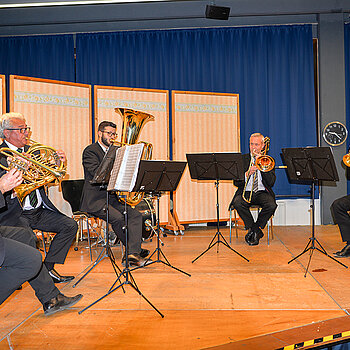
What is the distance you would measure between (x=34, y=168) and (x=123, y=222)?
1384 millimetres

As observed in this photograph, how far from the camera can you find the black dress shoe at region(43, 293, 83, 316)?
11.4 feet

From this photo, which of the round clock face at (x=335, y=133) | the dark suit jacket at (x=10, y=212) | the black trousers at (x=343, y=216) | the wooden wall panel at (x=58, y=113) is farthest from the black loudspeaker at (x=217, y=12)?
the dark suit jacket at (x=10, y=212)

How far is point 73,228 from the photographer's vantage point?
4461mm

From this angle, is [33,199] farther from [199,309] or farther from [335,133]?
[335,133]

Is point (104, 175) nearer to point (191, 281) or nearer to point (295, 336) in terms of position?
point (191, 281)

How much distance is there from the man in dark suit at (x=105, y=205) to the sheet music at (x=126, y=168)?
1.31m

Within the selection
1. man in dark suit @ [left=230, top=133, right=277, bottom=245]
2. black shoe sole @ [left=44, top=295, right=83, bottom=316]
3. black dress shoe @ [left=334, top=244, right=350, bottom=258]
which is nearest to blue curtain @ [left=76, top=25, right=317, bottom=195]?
man in dark suit @ [left=230, top=133, right=277, bottom=245]

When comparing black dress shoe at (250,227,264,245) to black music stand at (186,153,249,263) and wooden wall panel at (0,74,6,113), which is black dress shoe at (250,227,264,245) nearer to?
black music stand at (186,153,249,263)

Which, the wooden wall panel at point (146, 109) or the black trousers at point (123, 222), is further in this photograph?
the wooden wall panel at point (146, 109)

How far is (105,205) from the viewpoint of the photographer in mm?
Result: 5004

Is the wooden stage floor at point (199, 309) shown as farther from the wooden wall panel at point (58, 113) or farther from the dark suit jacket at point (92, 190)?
the wooden wall panel at point (58, 113)

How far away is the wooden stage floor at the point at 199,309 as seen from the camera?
295 centimetres

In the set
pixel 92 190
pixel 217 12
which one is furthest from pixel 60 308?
pixel 217 12

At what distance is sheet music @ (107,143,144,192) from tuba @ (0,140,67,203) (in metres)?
0.66
